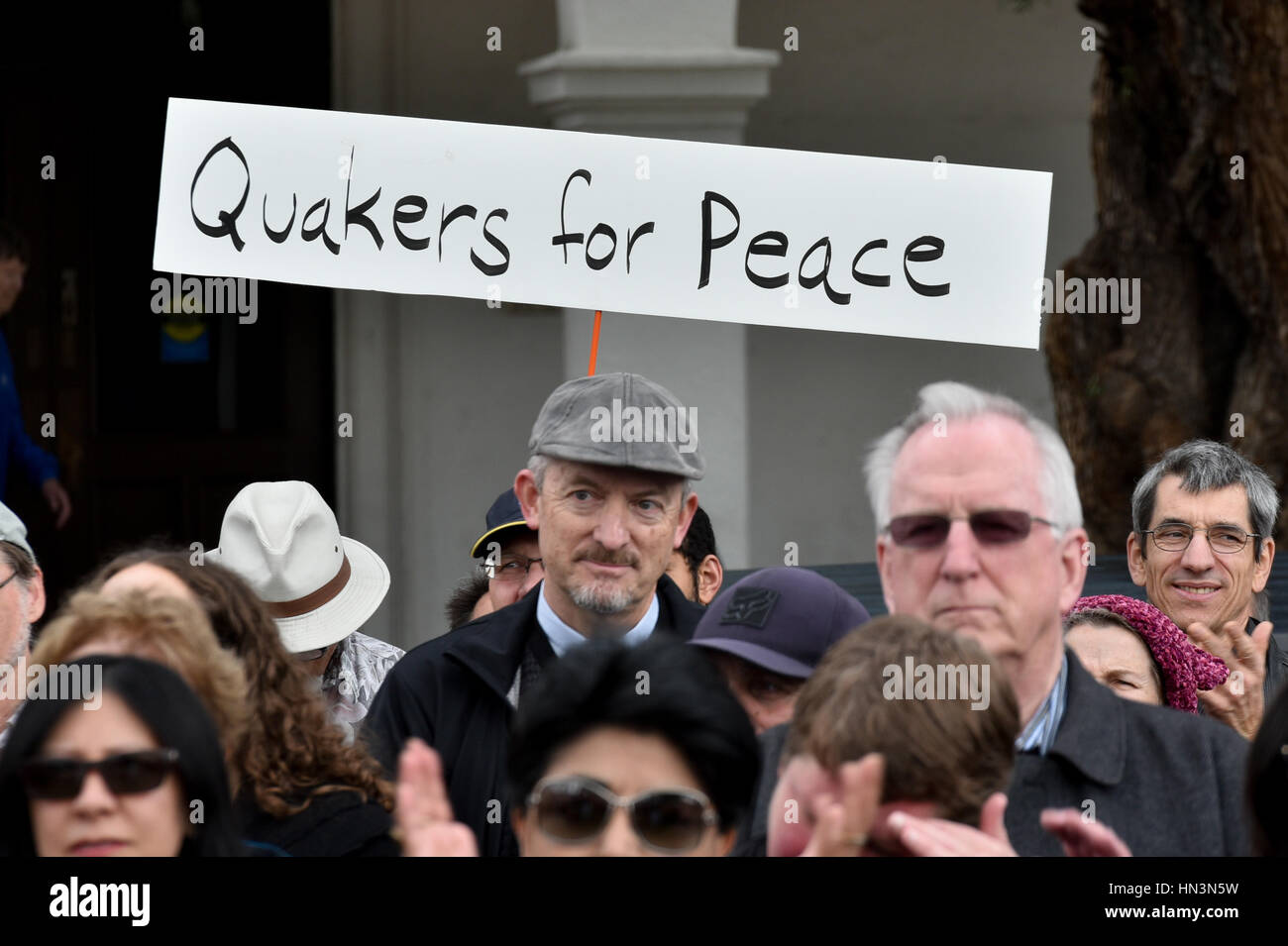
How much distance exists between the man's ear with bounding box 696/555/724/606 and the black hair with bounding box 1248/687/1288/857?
2.29m

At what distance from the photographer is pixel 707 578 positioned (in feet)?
13.7

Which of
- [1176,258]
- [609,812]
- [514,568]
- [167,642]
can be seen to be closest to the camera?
[609,812]

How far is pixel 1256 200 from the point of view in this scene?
20.9 ft

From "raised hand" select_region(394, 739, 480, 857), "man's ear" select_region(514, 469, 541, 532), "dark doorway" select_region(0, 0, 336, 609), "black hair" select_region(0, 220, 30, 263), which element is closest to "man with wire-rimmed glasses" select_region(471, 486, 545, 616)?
"man's ear" select_region(514, 469, 541, 532)

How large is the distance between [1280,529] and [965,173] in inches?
137

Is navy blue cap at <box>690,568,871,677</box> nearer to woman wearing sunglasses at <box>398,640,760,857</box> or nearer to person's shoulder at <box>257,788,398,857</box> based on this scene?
person's shoulder at <box>257,788,398,857</box>

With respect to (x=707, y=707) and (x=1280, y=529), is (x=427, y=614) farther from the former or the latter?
(x=707, y=707)

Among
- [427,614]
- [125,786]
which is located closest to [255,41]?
[427,614]

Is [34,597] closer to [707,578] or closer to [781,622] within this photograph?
[781,622]

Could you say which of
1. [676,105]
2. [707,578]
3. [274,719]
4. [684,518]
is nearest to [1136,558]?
[707,578]
